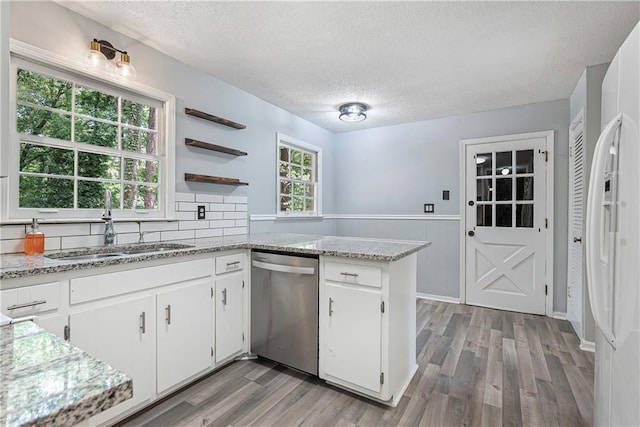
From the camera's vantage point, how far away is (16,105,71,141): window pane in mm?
1769

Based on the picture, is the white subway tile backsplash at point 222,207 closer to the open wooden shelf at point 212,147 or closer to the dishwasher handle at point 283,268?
the open wooden shelf at point 212,147

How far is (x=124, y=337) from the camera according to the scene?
160 centimetres

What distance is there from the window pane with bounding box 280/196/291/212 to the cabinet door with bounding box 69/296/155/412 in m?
2.22

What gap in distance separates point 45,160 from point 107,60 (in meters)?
0.76

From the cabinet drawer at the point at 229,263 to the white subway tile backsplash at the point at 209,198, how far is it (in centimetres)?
76

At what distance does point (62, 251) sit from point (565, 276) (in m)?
4.42

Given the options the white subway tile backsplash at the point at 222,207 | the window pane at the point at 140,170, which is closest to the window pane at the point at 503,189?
the white subway tile backsplash at the point at 222,207

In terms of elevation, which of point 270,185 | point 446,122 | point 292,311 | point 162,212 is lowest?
point 292,311

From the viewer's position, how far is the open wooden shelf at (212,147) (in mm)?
2568

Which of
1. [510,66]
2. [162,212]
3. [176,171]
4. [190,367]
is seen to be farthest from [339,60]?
[190,367]

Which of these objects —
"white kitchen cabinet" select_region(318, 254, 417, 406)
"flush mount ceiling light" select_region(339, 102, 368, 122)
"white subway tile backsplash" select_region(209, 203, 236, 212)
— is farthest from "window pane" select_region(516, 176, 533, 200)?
"white subway tile backsplash" select_region(209, 203, 236, 212)

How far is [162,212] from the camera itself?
8.00 feet

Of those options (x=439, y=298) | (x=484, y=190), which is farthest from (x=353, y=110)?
(x=439, y=298)

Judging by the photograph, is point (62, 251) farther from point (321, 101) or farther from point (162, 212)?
point (321, 101)
